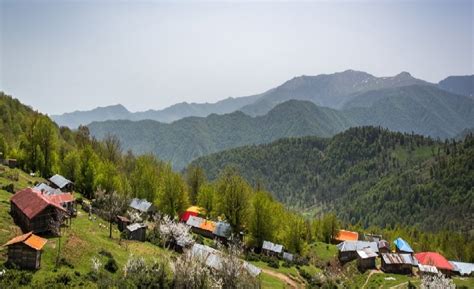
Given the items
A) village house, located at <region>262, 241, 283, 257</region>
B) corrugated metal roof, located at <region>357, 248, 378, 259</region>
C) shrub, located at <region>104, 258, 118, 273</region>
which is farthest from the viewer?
corrugated metal roof, located at <region>357, 248, 378, 259</region>

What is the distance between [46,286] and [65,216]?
2041 cm

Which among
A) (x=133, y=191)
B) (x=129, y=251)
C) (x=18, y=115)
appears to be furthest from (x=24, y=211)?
(x=18, y=115)

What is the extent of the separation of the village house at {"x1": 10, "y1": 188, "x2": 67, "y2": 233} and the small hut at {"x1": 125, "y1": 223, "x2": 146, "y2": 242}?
14.0 metres

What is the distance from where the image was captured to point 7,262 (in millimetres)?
42531

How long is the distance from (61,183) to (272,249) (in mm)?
47474

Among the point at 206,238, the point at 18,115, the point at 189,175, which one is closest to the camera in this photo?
the point at 206,238

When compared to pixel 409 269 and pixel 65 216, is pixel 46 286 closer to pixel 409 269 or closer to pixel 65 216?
pixel 65 216

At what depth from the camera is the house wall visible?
42.7 metres

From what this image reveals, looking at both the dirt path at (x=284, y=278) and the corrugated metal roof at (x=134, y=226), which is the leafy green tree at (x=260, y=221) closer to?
the dirt path at (x=284, y=278)

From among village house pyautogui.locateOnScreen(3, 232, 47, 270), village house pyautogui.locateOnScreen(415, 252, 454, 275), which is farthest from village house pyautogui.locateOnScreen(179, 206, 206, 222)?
village house pyautogui.locateOnScreen(3, 232, 47, 270)

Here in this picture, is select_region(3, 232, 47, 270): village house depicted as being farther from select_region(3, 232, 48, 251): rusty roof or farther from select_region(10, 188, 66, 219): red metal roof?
select_region(10, 188, 66, 219): red metal roof

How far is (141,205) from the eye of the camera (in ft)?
310

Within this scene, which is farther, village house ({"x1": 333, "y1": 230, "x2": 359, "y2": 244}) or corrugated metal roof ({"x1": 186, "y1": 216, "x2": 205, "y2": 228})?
village house ({"x1": 333, "y1": 230, "x2": 359, "y2": 244})

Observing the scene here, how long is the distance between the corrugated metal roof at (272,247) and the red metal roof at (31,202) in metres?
47.0
